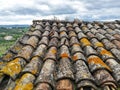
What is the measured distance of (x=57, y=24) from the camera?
11.0m

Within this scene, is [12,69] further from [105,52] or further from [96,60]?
[105,52]

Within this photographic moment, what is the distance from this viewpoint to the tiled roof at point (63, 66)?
466 centimetres

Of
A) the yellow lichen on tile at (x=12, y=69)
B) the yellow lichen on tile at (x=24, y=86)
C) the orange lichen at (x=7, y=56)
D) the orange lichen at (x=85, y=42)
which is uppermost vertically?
the orange lichen at (x=85, y=42)

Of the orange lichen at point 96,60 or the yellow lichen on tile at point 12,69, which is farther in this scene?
the orange lichen at point 96,60

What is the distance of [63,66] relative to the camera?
18.1ft

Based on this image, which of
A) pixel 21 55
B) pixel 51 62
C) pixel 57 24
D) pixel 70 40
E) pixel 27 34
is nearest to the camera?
pixel 51 62

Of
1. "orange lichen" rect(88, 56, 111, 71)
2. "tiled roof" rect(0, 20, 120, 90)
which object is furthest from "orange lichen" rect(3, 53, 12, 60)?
"orange lichen" rect(88, 56, 111, 71)

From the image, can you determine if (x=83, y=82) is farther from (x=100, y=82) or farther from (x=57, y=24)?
(x=57, y=24)

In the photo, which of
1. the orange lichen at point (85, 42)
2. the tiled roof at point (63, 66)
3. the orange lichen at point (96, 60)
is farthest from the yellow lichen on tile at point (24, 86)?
the orange lichen at point (85, 42)

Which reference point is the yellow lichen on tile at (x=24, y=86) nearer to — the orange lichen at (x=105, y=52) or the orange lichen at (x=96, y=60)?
the orange lichen at (x=96, y=60)

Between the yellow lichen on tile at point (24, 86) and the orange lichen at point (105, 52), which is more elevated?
the orange lichen at point (105, 52)

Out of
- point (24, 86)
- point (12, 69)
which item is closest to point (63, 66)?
point (12, 69)

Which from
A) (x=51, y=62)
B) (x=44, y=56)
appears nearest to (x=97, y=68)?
(x=51, y=62)

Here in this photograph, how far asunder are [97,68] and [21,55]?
6.60ft
